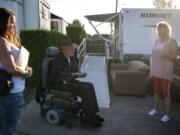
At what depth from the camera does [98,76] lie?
10188 mm

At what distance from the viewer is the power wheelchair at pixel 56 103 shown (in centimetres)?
565

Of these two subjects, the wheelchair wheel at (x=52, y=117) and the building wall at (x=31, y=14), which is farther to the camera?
the building wall at (x=31, y=14)

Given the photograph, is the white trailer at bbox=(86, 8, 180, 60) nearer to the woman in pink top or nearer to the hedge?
the hedge

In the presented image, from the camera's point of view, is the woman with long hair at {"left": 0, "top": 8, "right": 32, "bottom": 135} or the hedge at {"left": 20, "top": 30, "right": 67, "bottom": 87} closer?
the woman with long hair at {"left": 0, "top": 8, "right": 32, "bottom": 135}

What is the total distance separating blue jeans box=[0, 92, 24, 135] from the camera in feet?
10.6

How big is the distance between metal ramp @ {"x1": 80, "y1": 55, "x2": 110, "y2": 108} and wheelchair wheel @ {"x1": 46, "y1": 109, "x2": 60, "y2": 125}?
1709 mm

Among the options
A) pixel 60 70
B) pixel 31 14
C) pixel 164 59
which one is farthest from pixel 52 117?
pixel 31 14

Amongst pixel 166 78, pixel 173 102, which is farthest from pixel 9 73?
pixel 173 102

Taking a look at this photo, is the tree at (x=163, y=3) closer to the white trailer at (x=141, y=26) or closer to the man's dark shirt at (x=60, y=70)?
the white trailer at (x=141, y=26)

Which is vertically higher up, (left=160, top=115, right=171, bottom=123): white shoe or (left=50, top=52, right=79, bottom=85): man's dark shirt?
(left=50, top=52, right=79, bottom=85): man's dark shirt

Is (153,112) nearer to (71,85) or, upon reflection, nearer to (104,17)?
(71,85)

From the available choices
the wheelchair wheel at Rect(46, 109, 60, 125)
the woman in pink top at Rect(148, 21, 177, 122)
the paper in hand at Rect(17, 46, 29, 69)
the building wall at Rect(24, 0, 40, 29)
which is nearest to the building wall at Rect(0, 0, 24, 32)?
the building wall at Rect(24, 0, 40, 29)

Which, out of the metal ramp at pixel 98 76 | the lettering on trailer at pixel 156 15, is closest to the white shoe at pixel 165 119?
the metal ramp at pixel 98 76

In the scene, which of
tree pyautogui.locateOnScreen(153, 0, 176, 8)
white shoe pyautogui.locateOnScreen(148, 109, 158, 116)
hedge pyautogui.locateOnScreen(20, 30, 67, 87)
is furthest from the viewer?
tree pyautogui.locateOnScreen(153, 0, 176, 8)
